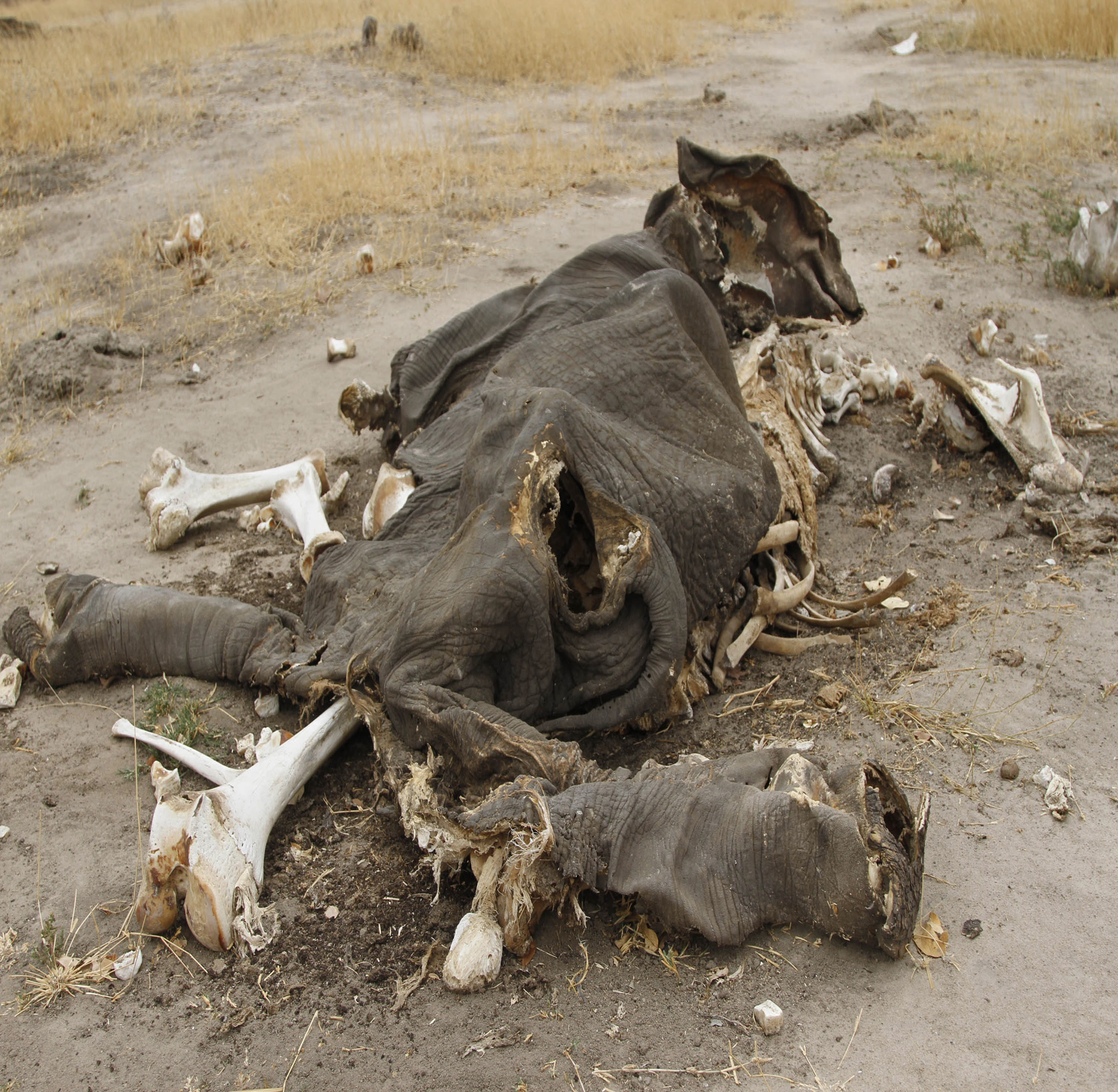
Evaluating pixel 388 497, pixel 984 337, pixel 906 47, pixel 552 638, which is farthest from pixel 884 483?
pixel 906 47

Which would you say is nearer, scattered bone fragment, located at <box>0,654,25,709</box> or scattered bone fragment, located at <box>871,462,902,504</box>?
scattered bone fragment, located at <box>0,654,25,709</box>

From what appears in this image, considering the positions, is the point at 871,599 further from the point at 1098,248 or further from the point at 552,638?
the point at 1098,248

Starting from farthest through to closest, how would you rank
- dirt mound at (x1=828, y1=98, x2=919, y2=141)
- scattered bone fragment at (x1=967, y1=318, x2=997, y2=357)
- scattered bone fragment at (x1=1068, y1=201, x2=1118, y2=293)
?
dirt mound at (x1=828, y1=98, x2=919, y2=141)
scattered bone fragment at (x1=1068, y1=201, x2=1118, y2=293)
scattered bone fragment at (x1=967, y1=318, x2=997, y2=357)

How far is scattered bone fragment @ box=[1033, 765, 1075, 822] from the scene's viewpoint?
2764mm

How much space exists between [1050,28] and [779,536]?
1133 centimetres

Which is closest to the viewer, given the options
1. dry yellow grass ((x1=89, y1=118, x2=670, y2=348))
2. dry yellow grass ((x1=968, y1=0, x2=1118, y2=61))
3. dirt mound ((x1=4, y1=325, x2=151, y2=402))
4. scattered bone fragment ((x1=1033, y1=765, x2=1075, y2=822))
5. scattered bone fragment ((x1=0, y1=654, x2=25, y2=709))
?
scattered bone fragment ((x1=1033, y1=765, x2=1075, y2=822))

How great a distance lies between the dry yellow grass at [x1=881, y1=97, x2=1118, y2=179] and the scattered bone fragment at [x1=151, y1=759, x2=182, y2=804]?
8101mm

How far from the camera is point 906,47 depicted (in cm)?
1336

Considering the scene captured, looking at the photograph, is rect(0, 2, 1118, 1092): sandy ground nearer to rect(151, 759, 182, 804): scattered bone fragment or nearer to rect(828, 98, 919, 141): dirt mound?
rect(151, 759, 182, 804): scattered bone fragment

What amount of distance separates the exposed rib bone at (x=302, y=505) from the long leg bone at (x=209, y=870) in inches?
62.5

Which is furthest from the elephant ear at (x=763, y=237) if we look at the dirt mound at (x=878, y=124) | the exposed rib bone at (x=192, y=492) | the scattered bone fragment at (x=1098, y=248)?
the dirt mound at (x=878, y=124)

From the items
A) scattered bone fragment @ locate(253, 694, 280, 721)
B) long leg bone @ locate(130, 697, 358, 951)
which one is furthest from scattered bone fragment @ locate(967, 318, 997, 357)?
long leg bone @ locate(130, 697, 358, 951)

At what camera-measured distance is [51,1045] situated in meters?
2.29

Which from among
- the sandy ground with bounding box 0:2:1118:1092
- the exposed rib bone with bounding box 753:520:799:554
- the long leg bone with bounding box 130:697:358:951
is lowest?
the sandy ground with bounding box 0:2:1118:1092
